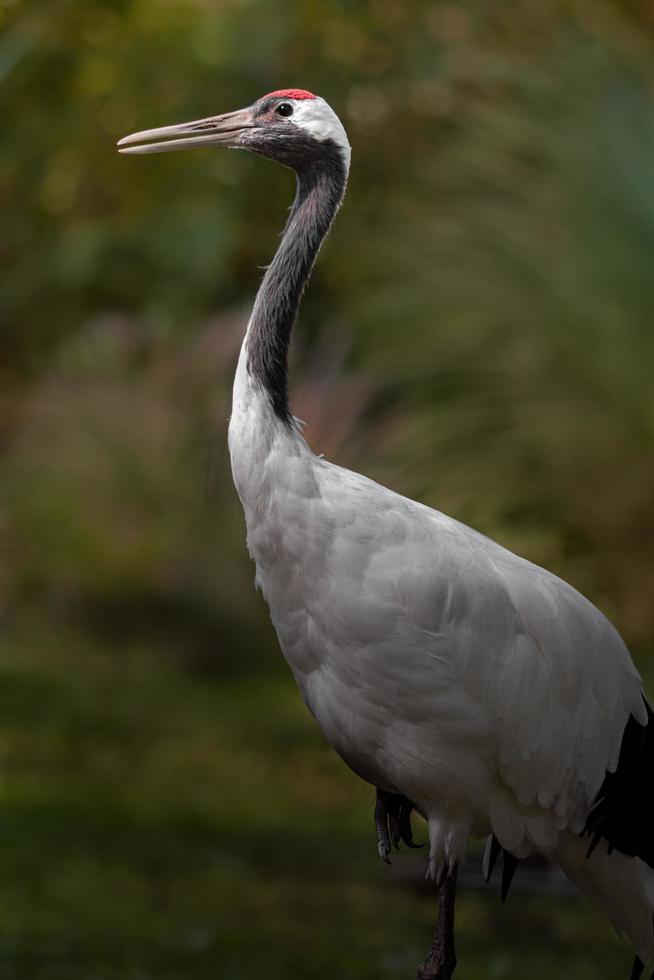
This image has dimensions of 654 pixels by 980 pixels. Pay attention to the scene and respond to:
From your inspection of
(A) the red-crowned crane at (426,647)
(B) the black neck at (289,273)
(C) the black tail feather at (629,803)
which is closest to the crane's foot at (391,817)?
(A) the red-crowned crane at (426,647)

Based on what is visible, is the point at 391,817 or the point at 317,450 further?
the point at 317,450

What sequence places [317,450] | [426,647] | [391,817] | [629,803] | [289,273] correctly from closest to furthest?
[426,647], [289,273], [629,803], [391,817], [317,450]

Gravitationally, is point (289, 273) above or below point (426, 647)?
above

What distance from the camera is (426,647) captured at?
10.6 feet

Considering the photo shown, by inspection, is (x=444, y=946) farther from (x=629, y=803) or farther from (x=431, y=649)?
(x=431, y=649)

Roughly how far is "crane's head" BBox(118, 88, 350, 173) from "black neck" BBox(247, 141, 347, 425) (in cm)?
2

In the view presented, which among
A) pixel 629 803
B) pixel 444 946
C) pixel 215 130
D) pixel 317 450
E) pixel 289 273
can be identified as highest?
pixel 215 130

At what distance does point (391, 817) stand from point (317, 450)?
15.4 ft

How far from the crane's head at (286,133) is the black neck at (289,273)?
18 millimetres

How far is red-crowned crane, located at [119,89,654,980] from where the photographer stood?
3.19 meters

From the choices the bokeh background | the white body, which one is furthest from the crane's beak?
the bokeh background

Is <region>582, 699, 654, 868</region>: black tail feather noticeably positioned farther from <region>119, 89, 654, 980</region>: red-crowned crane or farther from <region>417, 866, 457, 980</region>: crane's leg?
<region>417, 866, 457, 980</region>: crane's leg

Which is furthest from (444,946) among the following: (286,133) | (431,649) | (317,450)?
(317,450)

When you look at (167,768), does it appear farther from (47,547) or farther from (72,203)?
(72,203)
